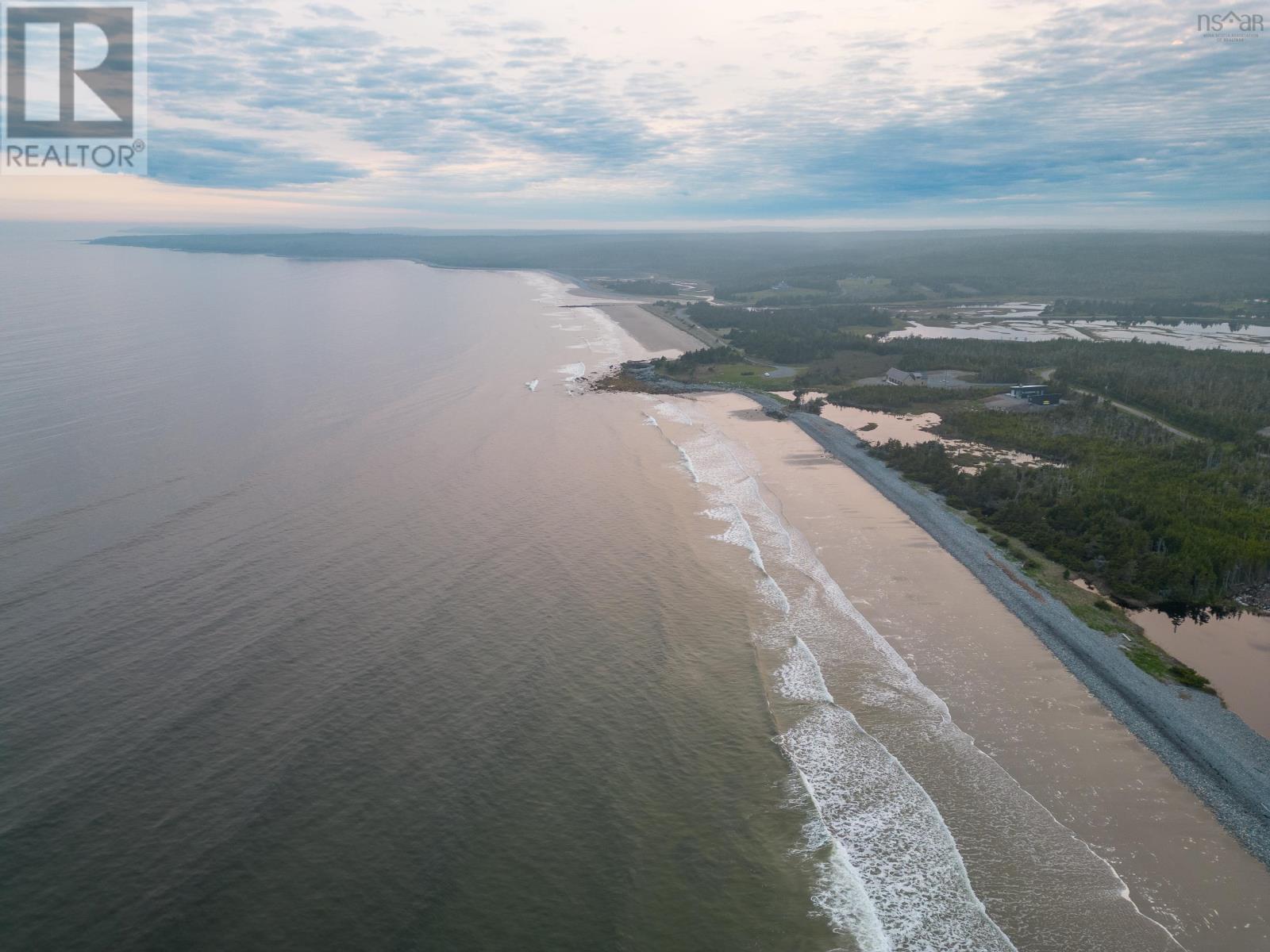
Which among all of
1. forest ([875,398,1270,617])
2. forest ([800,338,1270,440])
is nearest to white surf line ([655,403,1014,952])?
forest ([875,398,1270,617])

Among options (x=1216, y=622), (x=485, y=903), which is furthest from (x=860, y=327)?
(x=485, y=903)

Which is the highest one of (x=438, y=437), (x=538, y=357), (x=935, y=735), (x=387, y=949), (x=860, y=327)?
(x=860, y=327)

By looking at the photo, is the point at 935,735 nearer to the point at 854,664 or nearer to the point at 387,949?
the point at 854,664

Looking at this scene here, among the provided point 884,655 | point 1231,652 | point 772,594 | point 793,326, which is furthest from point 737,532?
point 793,326

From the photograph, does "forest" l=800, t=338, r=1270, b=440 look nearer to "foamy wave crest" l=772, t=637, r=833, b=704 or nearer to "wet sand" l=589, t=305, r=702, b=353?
"wet sand" l=589, t=305, r=702, b=353

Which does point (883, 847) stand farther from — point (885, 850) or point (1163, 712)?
point (1163, 712)
